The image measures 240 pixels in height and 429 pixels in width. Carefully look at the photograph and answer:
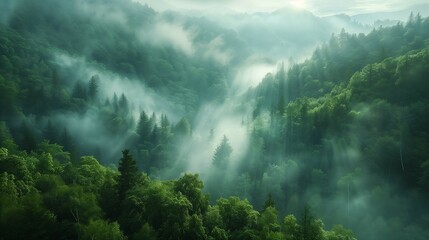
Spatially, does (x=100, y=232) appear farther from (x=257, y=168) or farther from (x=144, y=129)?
(x=144, y=129)

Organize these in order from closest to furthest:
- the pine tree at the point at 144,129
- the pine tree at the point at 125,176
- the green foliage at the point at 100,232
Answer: the green foliage at the point at 100,232
the pine tree at the point at 125,176
the pine tree at the point at 144,129

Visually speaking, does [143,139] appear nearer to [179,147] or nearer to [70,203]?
[179,147]

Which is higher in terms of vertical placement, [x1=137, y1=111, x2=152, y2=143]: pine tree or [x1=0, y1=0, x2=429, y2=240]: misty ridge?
[x1=137, y1=111, x2=152, y2=143]: pine tree

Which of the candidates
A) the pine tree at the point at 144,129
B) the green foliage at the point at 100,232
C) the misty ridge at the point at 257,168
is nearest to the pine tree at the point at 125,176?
the misty ridge at the point at 257,168

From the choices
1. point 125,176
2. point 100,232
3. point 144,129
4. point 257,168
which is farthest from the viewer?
point 144,129

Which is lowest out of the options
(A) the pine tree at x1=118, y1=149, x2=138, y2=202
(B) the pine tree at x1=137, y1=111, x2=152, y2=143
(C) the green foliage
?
(C) the green foliage

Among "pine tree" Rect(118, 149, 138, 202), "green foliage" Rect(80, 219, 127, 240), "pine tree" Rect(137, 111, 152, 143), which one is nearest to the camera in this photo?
"green foliage" Rect(80, 219, 127, 240)

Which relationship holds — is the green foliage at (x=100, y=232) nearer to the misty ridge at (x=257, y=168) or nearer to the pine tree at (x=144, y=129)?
the misty ridge at (x=257, y=168)

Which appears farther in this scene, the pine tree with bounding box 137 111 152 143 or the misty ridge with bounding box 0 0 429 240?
the pine tree with bounding box 137 111 152 143

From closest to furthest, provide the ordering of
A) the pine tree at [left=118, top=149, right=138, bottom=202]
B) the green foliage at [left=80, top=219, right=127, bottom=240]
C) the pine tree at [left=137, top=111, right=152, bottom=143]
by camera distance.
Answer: the green foliage at [left=80, top=219, right=127, bottom=240]
the pine tree at [left=118, top=149, right=138, bottom=202]
the pine tree at [left=137, top=111, right=152, bottom=143]

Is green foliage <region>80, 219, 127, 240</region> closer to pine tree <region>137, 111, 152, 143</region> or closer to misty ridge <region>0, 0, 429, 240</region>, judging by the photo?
misty ridge <region>0, 0, 429, 240</region>

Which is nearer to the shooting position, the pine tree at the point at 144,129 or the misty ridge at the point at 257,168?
the misty ridge at the point at 257,168

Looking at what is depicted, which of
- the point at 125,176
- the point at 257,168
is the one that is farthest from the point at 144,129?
the point at 125,176

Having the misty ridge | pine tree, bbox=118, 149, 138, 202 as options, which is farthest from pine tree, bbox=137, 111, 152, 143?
pine tree, bbox=118, 149, 138, 202
